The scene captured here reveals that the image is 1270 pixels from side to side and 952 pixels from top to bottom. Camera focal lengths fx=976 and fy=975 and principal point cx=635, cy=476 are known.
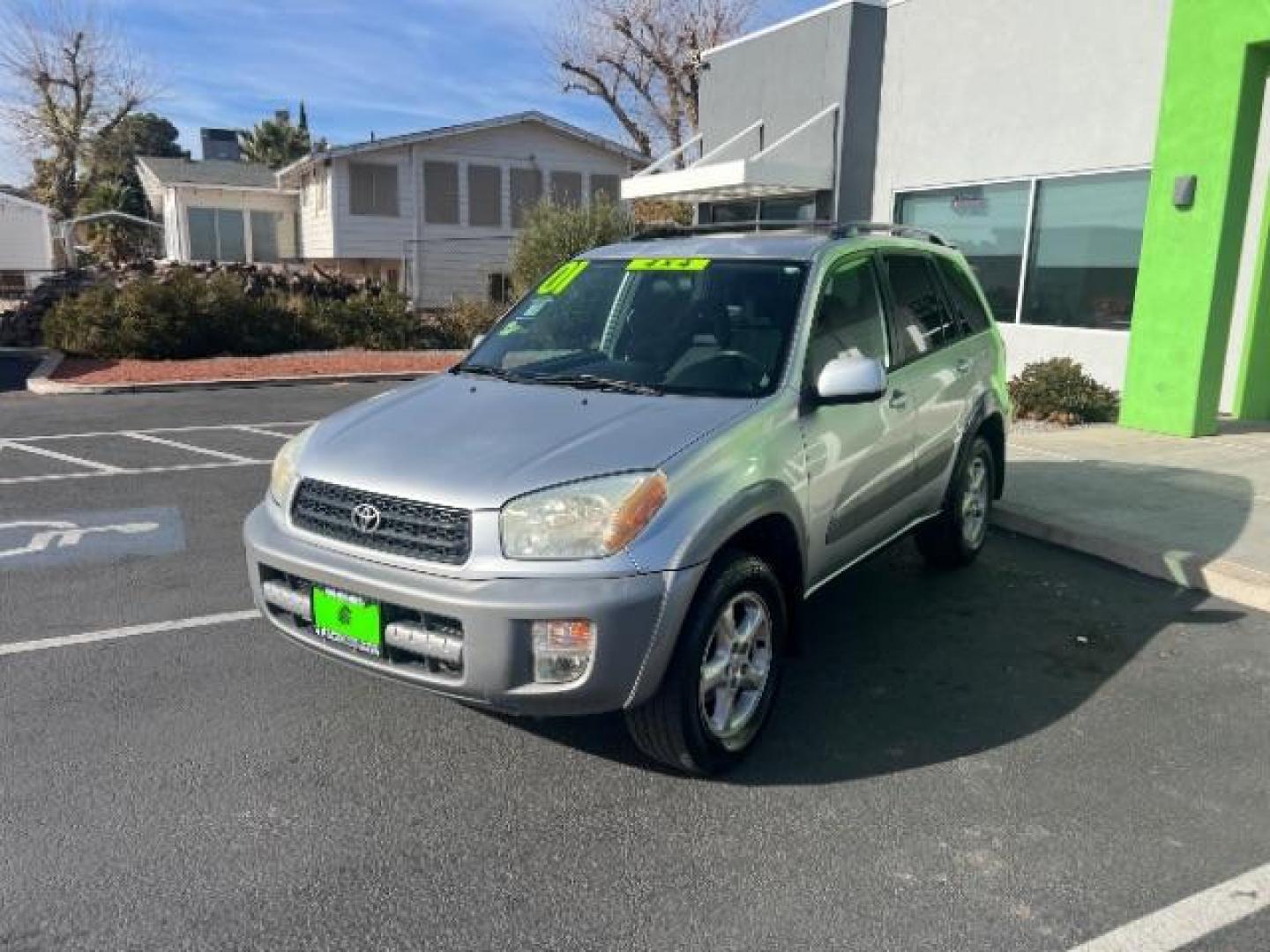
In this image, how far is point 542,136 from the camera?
28.6 m

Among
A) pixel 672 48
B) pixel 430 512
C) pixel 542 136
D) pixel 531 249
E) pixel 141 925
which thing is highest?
pixel 672 48

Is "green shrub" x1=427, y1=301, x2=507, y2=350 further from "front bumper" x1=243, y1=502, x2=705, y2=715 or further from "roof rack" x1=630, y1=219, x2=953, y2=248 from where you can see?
"front bumper" x1=243, y1=502, x2=705, y2=715

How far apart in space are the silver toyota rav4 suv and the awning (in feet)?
31.0

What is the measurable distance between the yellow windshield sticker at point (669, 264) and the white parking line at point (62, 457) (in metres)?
5.66

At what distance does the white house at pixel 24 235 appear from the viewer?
37875 millimetres

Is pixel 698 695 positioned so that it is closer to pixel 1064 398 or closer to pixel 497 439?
pixel 497 439

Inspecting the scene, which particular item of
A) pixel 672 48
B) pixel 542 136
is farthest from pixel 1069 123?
pixel 672 48

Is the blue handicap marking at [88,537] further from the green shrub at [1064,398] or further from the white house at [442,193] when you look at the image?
the white house at [442,193]

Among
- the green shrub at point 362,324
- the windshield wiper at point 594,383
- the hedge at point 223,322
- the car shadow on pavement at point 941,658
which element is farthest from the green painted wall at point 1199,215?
the green shrub at point 362,324

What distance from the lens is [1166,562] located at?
221 inches

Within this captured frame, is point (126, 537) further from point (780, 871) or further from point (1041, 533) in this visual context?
point (1041, 533)

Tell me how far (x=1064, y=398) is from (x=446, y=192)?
21832 mm

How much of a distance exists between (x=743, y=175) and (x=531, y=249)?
20.1 ft

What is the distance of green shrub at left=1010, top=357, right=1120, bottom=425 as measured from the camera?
10.0 metres
